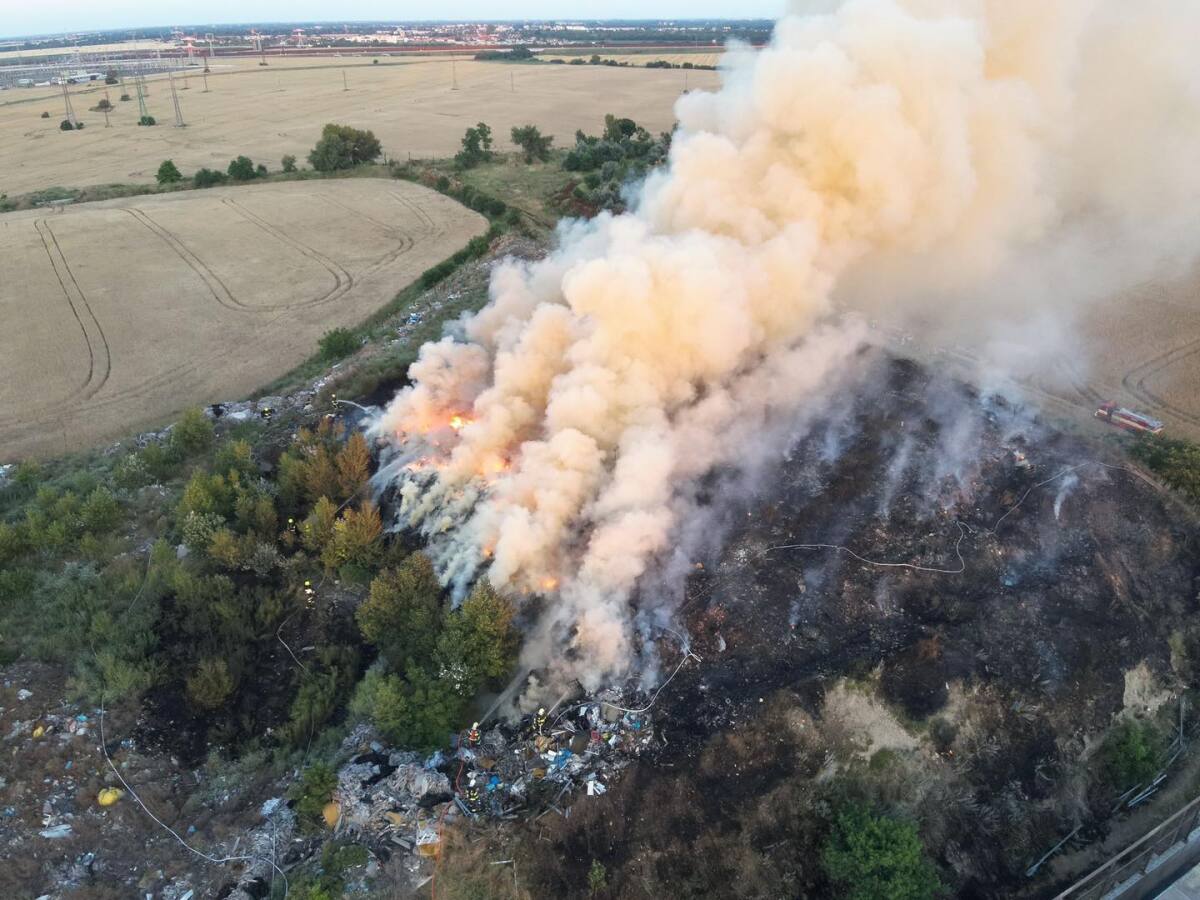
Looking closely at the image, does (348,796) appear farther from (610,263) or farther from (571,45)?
(571,45)

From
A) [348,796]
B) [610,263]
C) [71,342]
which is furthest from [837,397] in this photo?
[71,342]

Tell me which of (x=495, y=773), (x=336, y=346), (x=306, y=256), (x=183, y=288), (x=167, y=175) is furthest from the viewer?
(x=167, y=175)

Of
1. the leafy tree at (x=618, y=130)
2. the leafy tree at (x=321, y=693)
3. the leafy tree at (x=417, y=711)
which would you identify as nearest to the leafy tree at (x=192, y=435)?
the leafy tree at (x=321, y=693)

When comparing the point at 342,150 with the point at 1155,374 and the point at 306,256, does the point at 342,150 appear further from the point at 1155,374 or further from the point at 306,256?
the point at 1155,374

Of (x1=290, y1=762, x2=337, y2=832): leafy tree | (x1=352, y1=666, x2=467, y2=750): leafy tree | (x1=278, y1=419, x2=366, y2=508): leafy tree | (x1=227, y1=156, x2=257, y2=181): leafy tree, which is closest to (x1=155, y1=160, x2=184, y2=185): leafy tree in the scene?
(x1=227, y1=156, x2=257, y2=181): leafy tree

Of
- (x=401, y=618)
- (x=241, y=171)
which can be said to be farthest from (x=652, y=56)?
(x=401, y=618)

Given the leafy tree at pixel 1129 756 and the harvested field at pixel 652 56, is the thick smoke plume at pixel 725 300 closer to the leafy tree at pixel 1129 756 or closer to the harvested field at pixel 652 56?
the leafy tree at pixel 1129 756
